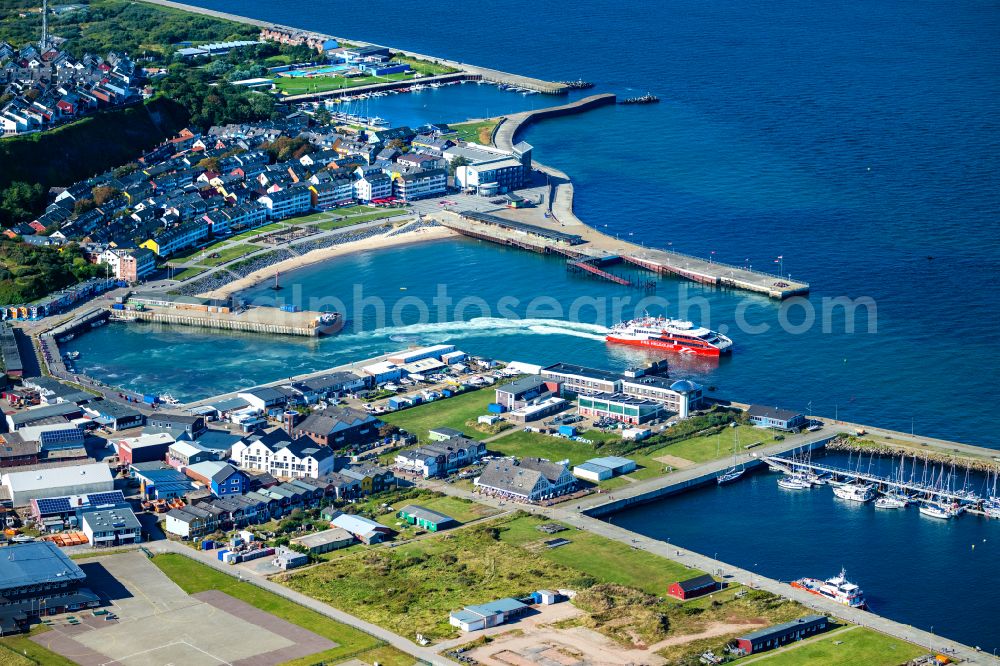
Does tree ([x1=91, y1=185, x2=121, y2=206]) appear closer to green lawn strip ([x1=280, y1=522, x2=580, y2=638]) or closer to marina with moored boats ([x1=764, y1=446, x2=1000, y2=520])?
green lawn strip ([x1=280, y1=522, x2=580, y2=638])

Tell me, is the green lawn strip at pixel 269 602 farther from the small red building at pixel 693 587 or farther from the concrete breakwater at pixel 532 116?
the concrete breakwater at pixel 532 116

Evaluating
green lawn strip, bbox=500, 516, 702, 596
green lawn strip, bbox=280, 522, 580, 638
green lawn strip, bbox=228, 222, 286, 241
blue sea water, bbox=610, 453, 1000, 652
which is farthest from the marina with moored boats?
green lawn strip, bbox=228, 222, 286, 241

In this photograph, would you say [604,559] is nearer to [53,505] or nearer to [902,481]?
[902,481]

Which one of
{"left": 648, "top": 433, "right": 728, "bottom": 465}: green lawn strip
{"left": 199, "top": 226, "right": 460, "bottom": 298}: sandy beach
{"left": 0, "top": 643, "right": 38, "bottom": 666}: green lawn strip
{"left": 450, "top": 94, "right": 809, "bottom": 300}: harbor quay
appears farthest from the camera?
{"left": 450, "top": 94, "right": 809, "bottom": 300}: harbor quay

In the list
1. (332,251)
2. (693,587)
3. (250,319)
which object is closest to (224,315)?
(250,319)


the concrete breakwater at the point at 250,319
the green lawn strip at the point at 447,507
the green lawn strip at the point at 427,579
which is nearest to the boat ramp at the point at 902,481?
the green lawn strip at the point at 447,507

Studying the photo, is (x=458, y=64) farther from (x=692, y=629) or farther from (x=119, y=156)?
(x=692, y=629)

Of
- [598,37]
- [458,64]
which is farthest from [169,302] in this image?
[598,37]
